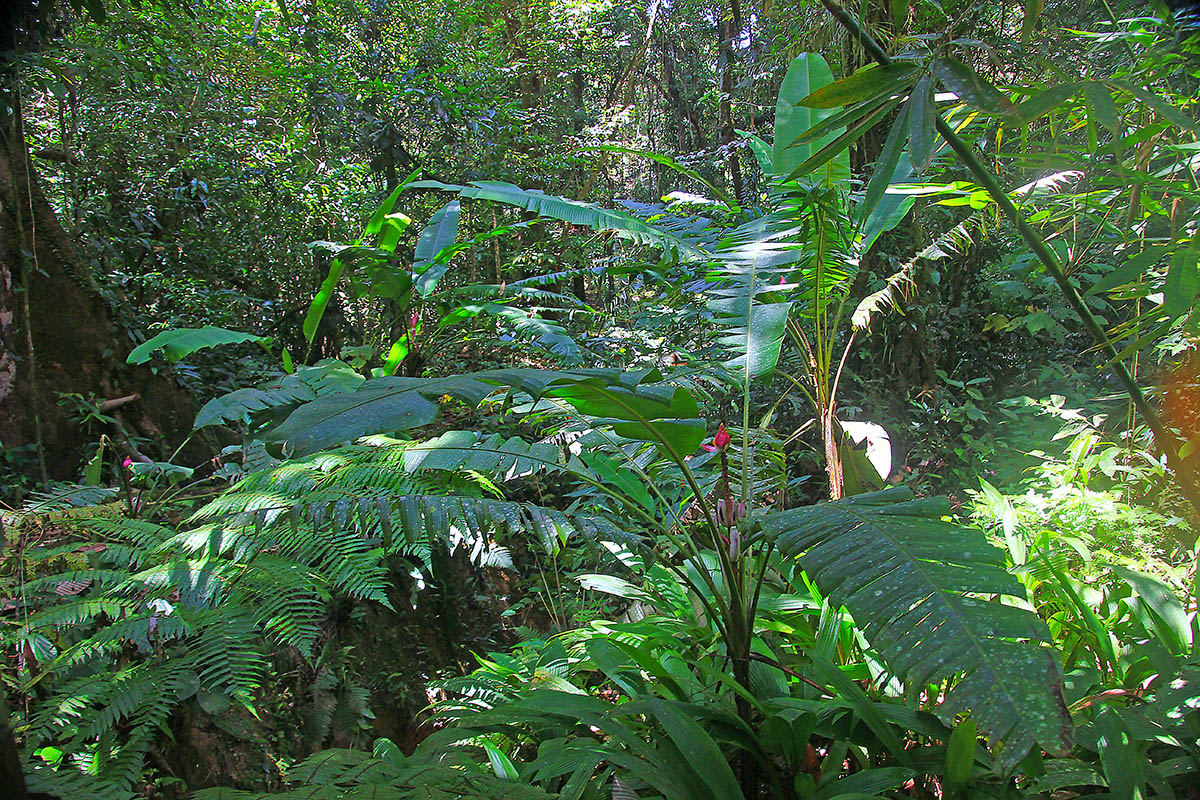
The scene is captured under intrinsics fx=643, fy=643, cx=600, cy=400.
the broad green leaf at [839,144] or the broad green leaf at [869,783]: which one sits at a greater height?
the broad green leaf at [839,144]

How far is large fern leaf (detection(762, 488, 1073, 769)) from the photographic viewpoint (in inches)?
30.4

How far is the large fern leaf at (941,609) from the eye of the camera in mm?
771

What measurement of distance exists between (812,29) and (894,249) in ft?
5.28

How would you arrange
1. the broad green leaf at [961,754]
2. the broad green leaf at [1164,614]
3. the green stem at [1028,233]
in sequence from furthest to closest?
the broad green leaf at [1164,614], the broad green leaf at [961,754], the green stem at [1028,233]

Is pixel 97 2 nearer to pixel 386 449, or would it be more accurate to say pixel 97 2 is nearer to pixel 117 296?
pixel 386 449

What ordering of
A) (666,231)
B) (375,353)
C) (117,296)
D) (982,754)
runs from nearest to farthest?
1. (982,754)
2. (666,231)
3. (117,296)
4. (375,353)

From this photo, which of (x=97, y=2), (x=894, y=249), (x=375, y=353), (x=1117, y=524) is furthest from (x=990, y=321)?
(x=97, y=2)

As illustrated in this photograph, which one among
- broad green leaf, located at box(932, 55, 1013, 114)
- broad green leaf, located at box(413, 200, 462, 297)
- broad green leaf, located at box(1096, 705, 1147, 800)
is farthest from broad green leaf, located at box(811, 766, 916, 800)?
broad green leaf, located at box(413, 200, 462, 297)

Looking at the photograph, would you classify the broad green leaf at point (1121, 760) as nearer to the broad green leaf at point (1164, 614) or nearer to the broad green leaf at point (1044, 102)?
the broad green leaf at point (1164, 614)

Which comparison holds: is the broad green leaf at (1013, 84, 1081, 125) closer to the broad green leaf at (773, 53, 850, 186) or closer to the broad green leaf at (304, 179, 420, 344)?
the broad green leaf at (773, 53, 850, 186)

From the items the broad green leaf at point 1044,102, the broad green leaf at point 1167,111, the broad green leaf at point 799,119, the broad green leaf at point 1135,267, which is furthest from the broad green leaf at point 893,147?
the broad green leaf at point 799,119

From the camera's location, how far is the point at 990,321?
479cm

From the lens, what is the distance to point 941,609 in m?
0.91

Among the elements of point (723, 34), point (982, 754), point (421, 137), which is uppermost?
point (723, 34)
